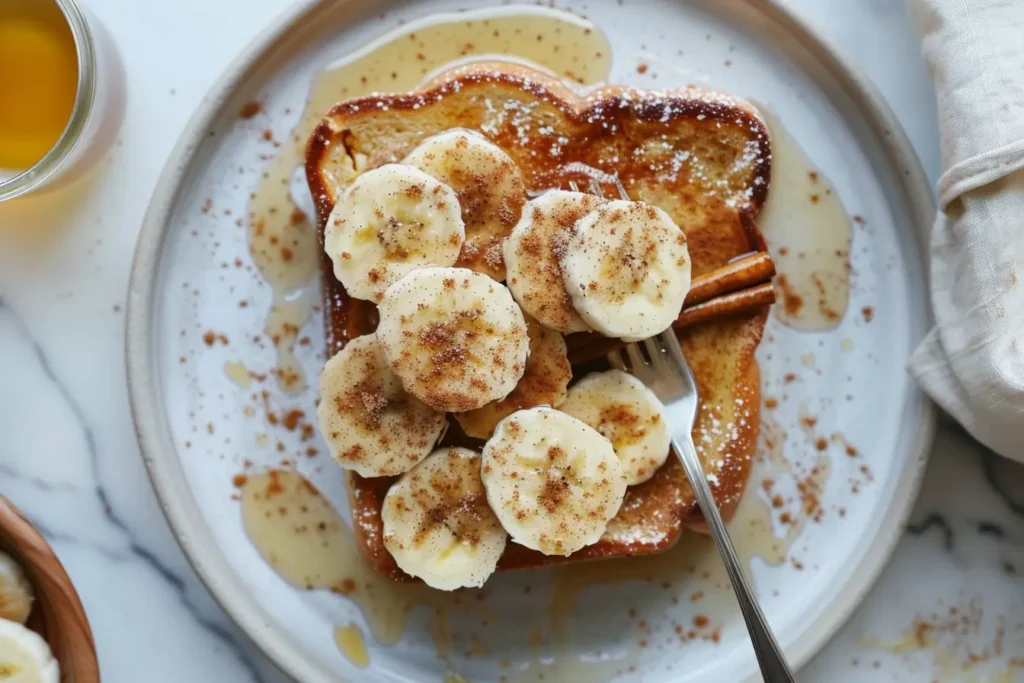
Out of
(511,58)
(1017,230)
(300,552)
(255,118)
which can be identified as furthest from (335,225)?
(1017,230)

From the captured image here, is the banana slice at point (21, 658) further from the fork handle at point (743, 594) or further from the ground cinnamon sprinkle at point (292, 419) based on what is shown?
the fork handle at point (743, 594)

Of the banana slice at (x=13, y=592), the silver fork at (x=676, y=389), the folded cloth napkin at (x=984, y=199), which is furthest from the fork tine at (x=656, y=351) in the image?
the banana slice at (x=13, y=592)

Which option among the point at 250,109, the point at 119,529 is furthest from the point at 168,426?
the point at 250,109

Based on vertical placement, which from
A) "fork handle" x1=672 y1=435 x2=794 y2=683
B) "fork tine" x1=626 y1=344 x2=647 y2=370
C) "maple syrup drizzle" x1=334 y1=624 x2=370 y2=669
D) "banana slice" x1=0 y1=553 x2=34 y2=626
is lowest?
"maple syrup drizzle" x1=334 y1=624 x2=370 y2=669

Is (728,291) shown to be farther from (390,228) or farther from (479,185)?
(390,228)

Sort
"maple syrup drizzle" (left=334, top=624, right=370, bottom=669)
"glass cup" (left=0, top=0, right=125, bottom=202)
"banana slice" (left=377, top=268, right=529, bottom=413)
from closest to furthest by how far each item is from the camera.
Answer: "banana slice" (left=377, top=268, right=529, bottom=413) < "glass cup" (left=0, top=0, right=125, bottom=202) < "maple syrup drizzle" (left=334, top=624, right=370, bottom=669)

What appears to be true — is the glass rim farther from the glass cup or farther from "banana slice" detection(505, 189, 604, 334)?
"banana slice" detection(505, 189, 604, 334)

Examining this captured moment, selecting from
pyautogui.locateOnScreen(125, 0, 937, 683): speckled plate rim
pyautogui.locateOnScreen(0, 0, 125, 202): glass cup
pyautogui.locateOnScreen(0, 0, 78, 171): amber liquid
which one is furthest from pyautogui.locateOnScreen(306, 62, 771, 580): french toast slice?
pyautogui.locateOnScreen(0, 0, 78, 171): amber liquid
